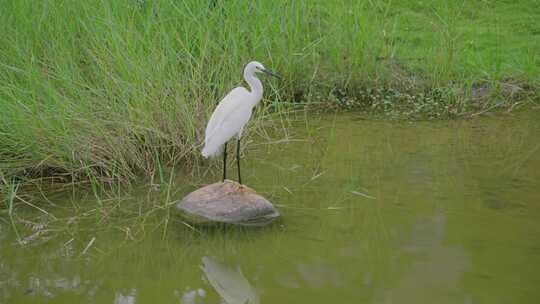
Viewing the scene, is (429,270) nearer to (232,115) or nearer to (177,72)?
(232,115)

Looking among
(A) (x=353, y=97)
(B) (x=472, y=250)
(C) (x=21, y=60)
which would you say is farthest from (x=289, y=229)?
(A) (x=353, y=97)

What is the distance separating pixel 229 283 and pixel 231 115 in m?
1.19

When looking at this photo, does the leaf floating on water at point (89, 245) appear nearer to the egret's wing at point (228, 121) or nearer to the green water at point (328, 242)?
the green water at point (328, 242)

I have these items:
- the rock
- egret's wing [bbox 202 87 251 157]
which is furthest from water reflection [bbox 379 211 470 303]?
egret's wing [bbox 202 87 251 157]

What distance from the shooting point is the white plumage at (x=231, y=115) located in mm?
4449

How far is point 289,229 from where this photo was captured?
4250 mm

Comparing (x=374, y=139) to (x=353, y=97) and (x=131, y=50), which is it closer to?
(x=353, y=97)

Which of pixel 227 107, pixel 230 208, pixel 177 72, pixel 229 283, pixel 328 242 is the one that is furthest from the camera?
pixel 177 72

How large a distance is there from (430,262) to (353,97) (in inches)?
132

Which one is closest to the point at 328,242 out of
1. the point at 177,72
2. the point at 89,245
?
the point at 89,245

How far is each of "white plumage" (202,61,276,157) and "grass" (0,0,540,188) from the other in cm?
41

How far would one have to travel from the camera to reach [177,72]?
5.31 metres

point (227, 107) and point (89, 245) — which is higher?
point (227, 107)

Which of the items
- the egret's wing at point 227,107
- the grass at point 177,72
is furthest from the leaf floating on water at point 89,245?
the egret's wing at point 227,107
